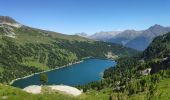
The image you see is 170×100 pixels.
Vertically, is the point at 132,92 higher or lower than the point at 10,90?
lower

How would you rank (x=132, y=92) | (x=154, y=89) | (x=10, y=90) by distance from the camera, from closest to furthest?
1. (x=10, y=90)
2. (x=154, y=89)
3. (x=132, y=92)

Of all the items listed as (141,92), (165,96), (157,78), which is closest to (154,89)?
(141,92)

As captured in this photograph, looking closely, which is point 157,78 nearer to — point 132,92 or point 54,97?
point 132,92

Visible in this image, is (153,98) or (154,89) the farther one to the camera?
(154,89)

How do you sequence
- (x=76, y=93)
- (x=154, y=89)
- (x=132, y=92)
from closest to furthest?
(x=76, y=93)
(x=154, y=89)
(x=132, y=92)

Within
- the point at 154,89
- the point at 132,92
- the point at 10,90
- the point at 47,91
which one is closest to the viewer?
the point at 10,90

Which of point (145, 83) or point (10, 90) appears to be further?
point (145, 83)

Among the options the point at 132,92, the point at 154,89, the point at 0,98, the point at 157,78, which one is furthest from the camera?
the point at 157,78

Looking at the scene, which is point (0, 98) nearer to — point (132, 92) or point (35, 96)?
point (35, 96)

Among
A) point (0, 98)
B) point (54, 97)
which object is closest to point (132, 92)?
point (54, 97)
